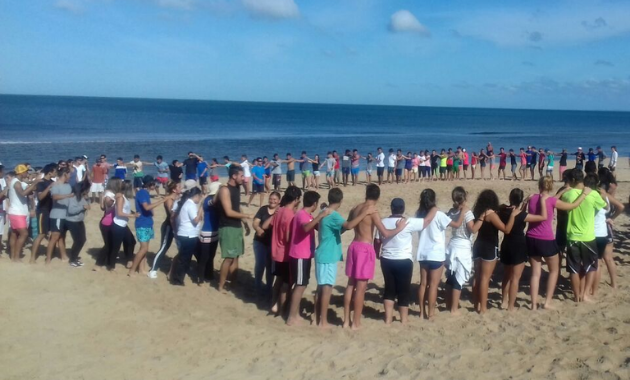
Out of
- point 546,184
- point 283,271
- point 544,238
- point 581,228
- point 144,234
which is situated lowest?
point 283,271

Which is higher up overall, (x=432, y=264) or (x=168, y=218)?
(x=168, y=218)

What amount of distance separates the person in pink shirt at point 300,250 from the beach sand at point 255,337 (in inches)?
14.4

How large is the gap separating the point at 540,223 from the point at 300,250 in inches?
122

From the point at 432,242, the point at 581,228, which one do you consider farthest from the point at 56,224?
the point at 581,228

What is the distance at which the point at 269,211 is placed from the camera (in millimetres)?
7707

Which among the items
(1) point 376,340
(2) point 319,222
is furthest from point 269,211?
(1) point 376,340

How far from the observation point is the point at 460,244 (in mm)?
7047

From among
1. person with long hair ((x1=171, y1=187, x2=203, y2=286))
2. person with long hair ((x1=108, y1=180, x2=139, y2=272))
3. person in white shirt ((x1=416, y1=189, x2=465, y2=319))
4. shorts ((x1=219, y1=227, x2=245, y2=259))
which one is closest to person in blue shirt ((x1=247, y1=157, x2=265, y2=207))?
person with long hair ((x1=108, y1=180, x2=139, y2=272))

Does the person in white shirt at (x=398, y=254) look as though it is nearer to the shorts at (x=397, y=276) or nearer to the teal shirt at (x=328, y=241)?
the shorts at (x=397, y=276)

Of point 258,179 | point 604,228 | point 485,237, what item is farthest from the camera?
point 258,179

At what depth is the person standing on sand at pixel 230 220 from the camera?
25.7ft

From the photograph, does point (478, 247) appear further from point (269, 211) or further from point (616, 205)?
point (269, 211)

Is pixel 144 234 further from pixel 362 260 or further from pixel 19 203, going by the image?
pixel 362 260

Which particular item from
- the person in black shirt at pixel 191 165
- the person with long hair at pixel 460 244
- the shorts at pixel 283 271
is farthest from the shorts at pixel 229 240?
the person in black shirt at pixel 191 165
